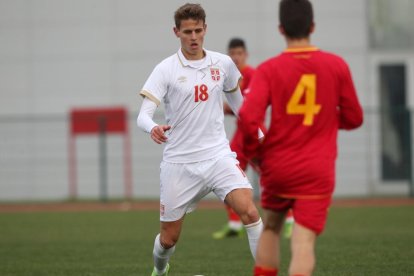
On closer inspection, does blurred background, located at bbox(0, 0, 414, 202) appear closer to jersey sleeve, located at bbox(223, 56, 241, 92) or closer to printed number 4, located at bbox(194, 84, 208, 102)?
jersey sleeve, located at bbox(223, 56, 241, 92)

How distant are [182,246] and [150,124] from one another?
4.49 m

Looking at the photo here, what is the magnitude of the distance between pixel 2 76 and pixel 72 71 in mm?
1699

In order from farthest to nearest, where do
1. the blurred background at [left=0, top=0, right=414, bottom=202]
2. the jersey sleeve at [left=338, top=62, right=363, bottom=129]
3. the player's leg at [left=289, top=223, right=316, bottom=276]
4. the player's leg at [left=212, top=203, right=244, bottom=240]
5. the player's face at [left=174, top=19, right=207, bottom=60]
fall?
the blurred background at [left=0, top=0, right=414, bottom=202]
the player's leg at [left=212, top=203, right=244, bottom=240]
the player's face at [left=174, top=19, right=207, bottom=60]
the jersey sleeve at [left=338, top=62, right=363, bottom=129]
the player's leg at [left=289, top=223, right=316, bottom=276]

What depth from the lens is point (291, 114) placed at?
582 centimetres

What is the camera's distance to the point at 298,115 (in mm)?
5820

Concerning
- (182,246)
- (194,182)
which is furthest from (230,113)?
(194,182)

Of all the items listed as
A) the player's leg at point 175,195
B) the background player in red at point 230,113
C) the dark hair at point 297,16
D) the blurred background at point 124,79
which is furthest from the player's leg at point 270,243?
the blurred background at point 124,79

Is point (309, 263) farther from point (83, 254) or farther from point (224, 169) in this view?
point (83, 254)

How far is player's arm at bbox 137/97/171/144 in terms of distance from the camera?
7129mm

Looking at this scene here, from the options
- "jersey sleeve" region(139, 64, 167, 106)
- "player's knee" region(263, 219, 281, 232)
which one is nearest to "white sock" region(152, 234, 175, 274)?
"jersey sleeve" region(139, 64, 167, 106)

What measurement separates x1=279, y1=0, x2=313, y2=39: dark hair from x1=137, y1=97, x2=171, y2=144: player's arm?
1.61m

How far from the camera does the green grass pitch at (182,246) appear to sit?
365 inches

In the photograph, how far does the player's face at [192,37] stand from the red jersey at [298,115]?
6.74 ft

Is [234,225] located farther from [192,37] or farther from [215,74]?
[192,37]
